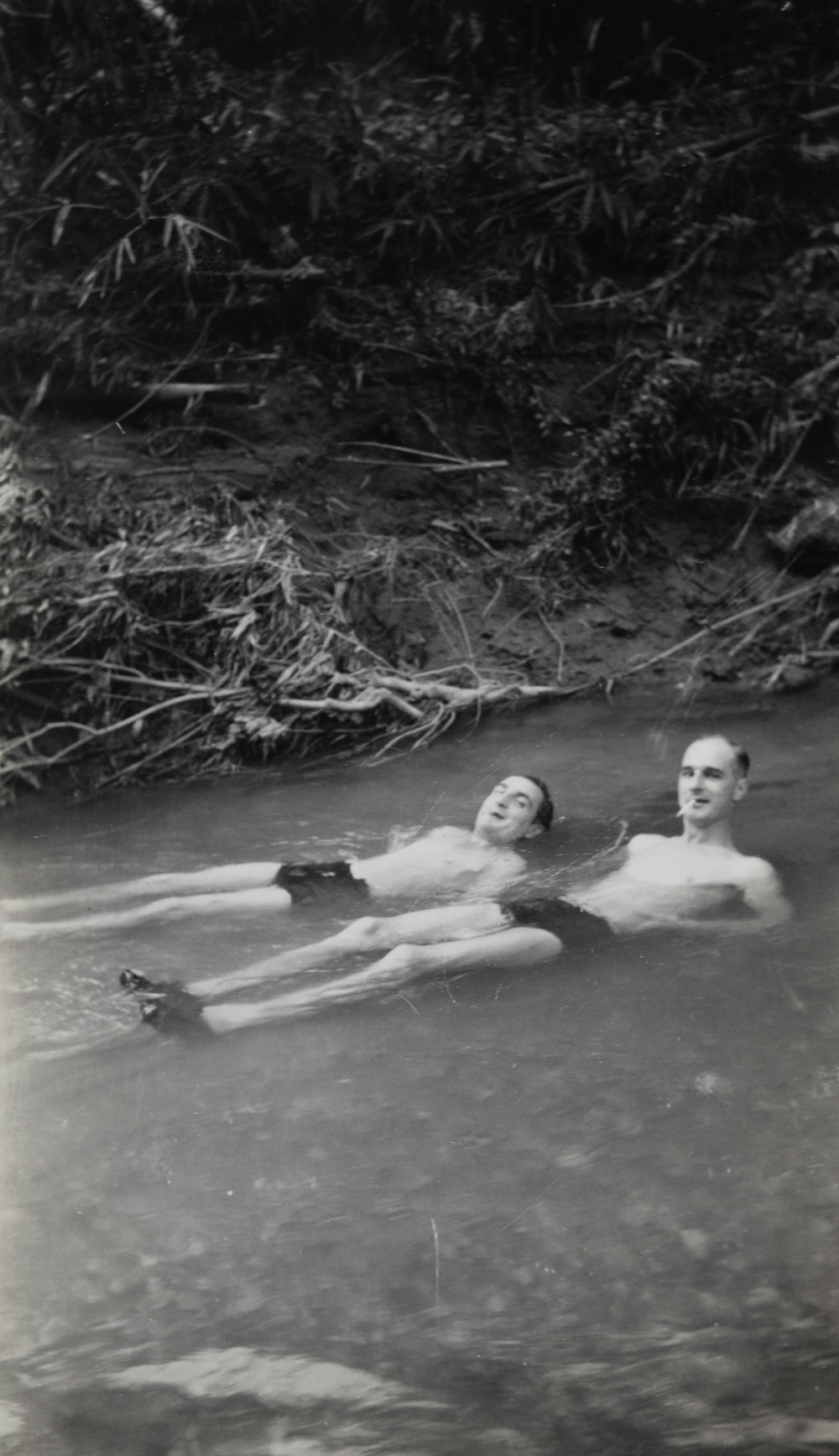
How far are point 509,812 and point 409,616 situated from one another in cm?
45

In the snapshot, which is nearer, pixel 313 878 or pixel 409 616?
pixel 313 878

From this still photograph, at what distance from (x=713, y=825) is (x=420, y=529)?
2.68 feet

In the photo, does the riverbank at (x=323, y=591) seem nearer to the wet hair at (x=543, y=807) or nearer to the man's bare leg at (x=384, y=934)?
the wet hair at (x=543, y=807)

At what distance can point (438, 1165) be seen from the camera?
7.85 feet

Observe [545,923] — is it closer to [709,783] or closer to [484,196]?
[709,783]

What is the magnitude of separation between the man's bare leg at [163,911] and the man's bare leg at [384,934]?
4.1 inches

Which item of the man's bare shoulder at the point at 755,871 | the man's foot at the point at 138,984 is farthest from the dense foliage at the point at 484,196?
the man's foot at the point at 138,984

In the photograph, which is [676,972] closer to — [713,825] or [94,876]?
[713,825]

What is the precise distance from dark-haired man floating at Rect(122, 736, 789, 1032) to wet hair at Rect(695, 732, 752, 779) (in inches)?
1.9

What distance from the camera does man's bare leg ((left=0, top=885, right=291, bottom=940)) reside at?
2598 mm

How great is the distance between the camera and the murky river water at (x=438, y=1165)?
2.26m

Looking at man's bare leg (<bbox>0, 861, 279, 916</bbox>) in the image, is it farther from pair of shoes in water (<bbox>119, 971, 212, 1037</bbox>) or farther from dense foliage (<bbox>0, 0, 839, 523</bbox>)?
dense foliage (<bbox>0, 0, 839, 523</bbox>)

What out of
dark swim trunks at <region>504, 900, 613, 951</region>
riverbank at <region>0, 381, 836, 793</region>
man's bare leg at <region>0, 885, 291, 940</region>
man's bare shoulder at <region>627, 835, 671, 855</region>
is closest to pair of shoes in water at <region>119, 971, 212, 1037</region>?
man's bare leg at <region>0, 885, 291, 940</region>

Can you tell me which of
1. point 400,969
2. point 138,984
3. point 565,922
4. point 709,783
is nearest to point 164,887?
point 138,984
